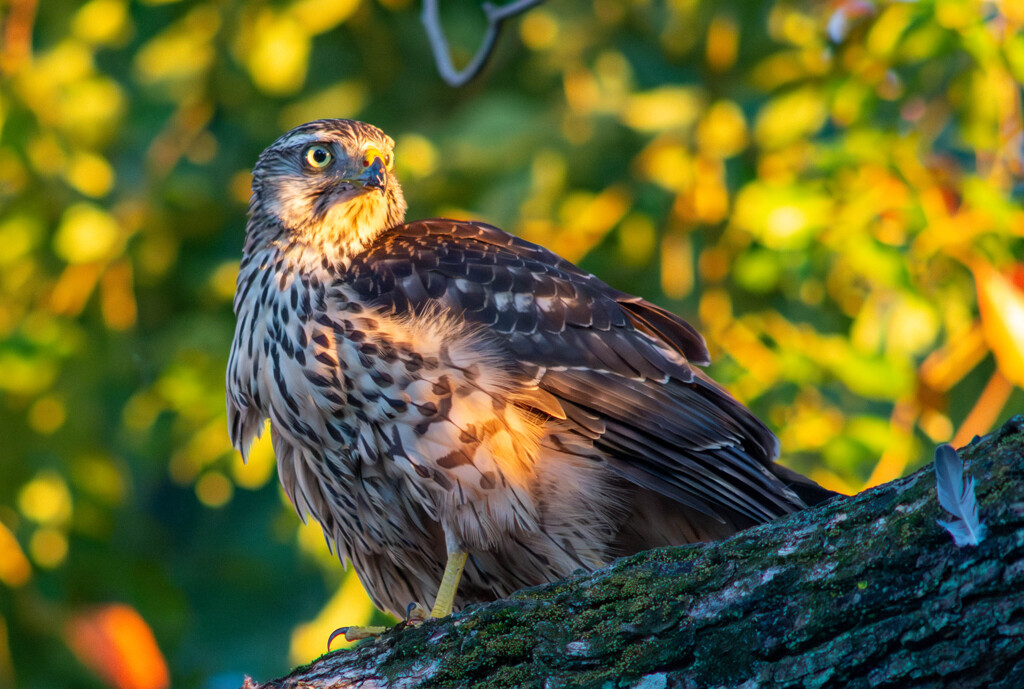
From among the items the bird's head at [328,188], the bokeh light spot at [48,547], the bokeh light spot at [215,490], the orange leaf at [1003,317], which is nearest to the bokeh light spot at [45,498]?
Answer: the bokeh light spot at [48,547]

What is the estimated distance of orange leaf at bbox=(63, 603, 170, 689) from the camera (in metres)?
5.06

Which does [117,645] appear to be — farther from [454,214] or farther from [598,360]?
[598,360]

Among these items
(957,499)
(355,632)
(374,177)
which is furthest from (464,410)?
(957,499)

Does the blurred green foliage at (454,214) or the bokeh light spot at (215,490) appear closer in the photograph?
the blurred green foliage at (454,214)

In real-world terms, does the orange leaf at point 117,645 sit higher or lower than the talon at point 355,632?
higher

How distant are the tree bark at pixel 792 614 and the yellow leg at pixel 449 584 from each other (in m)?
0.80

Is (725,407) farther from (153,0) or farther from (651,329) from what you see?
(153,0)

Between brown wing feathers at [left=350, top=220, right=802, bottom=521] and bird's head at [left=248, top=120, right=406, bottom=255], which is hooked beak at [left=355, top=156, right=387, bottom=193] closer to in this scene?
bird's head at [left=248, top=120, right=406, bottom=255]

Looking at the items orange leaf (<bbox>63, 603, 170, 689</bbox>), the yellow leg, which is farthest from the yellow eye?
orange leaf (<bbox>63, 603, 170, 689</bbox>)

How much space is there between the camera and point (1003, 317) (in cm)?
386

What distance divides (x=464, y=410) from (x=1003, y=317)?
6.92 feet

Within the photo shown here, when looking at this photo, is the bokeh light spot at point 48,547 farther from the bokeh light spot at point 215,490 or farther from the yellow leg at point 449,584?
the yellow leg at point 449,584

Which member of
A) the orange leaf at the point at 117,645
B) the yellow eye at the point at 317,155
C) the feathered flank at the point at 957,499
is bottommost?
the feathered flank at the point at 957,499

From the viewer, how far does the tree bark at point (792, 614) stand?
1.65 meters
